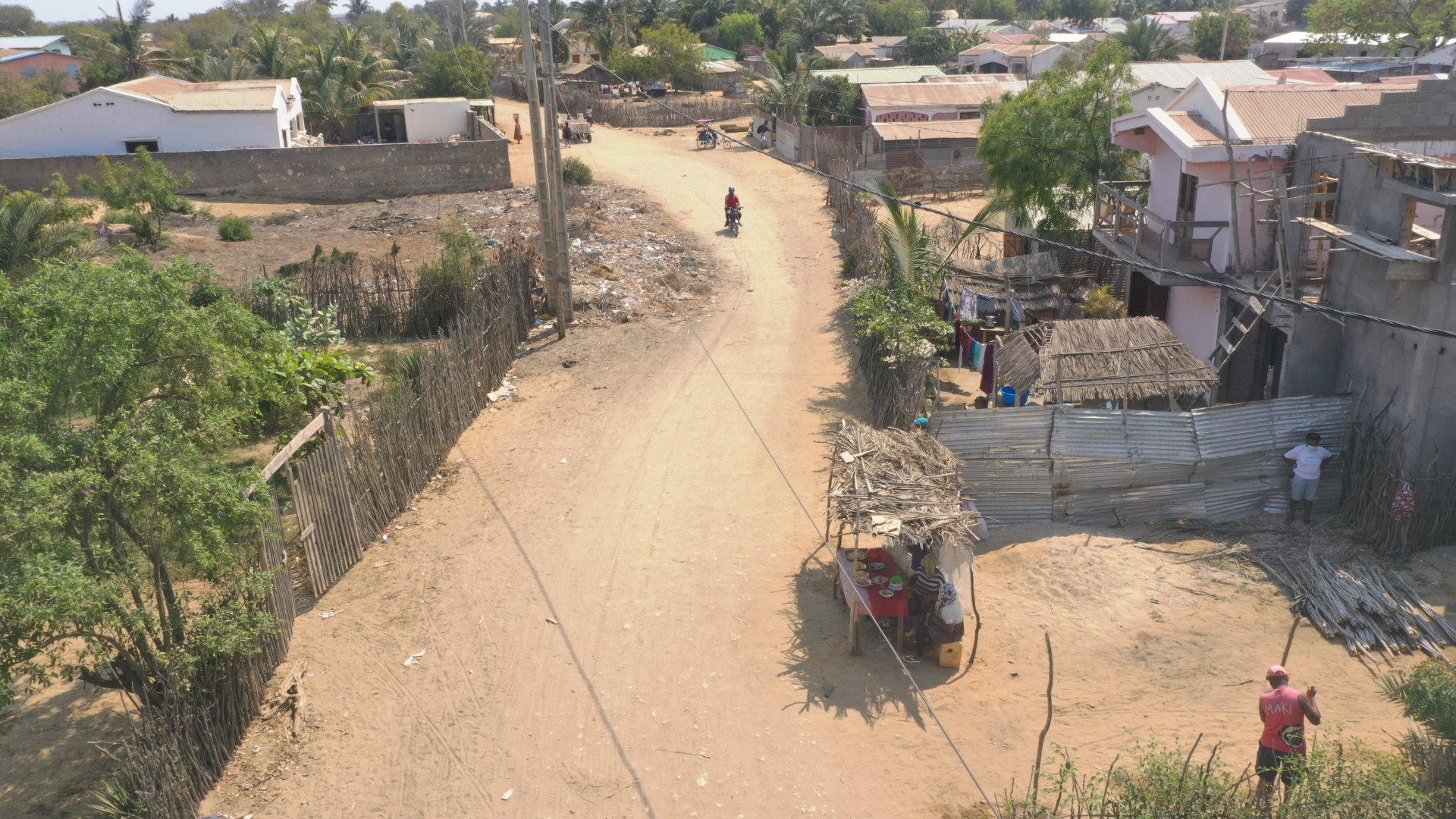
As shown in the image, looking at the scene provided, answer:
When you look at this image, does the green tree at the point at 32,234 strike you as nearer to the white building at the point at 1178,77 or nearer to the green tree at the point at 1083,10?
the white building at the point at 1178,77

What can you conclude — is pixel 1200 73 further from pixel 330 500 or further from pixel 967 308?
pixel 330 500

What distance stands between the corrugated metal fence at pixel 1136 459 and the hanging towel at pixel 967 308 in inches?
211

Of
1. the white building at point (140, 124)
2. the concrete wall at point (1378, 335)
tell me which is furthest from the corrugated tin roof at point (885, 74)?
the concrete wall at point (1378, 335)

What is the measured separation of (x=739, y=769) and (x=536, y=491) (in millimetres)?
5196

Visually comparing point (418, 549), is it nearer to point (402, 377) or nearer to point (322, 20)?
point (402, 377)

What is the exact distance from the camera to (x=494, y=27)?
8269cm

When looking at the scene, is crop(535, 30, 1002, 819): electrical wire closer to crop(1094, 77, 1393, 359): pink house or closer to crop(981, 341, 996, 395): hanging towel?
crop(981, 341, 996, 395): hanging towel

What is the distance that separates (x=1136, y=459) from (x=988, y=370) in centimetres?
374

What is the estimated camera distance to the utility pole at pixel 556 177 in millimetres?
14883

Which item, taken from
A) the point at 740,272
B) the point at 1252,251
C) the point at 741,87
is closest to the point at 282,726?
the point at 1252,251

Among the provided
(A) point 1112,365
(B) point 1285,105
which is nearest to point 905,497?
(A) point 1112,365

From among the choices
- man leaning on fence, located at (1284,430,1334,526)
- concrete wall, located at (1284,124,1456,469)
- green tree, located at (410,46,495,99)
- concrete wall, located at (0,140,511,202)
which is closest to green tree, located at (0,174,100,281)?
concrete wall, located at (0,140,511,202)

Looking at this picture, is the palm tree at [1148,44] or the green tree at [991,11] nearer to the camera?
the palm tree at [1148,44]

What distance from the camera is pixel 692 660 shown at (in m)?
8.38
